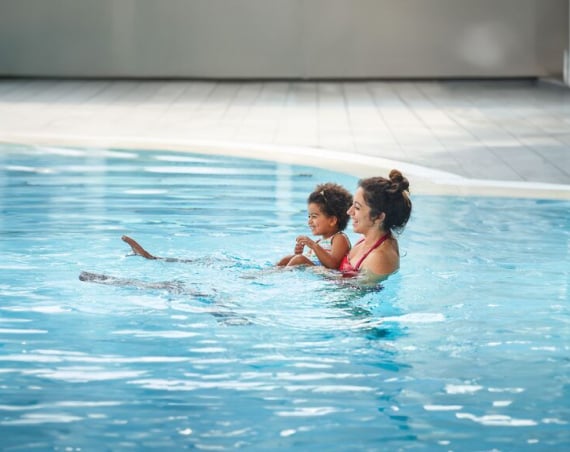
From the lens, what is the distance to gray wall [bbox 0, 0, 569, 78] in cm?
1744

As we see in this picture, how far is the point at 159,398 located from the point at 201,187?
4735 millimetres

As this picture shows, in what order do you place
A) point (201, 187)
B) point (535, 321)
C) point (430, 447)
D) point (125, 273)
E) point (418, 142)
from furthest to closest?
1. point (418, 142)
2. point (201, 187)
3. point (125, 273)
4. point (535, 321)
5. point (430, 447)

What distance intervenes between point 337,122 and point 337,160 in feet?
8.99

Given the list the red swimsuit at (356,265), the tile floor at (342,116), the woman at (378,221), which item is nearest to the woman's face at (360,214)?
the woman at (378,221)

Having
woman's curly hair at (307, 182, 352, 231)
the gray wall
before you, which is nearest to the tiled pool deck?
the gray wall

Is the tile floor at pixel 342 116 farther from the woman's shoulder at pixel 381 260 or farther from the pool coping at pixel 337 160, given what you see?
the woman's shoulder at pixel 381 260

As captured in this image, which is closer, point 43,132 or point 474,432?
point 474,432

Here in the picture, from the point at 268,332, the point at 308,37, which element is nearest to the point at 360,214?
the point at 268,332

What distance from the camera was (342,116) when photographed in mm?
12969

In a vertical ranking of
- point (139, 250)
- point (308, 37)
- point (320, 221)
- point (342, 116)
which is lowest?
point (139, 250)

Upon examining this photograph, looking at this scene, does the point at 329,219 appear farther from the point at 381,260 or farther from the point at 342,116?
the point at 342,116

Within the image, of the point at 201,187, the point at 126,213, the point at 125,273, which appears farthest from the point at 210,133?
the point at 125,273

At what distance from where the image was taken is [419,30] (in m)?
17.4

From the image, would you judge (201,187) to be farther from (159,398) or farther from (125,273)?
(159,398)
